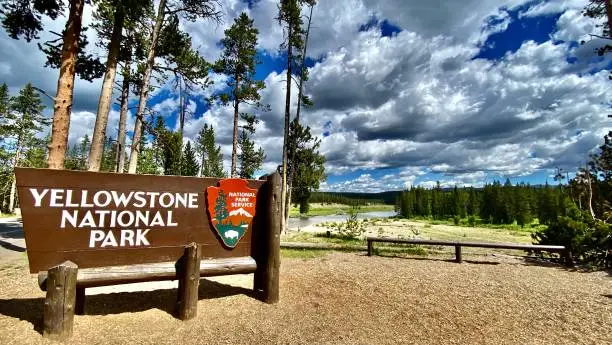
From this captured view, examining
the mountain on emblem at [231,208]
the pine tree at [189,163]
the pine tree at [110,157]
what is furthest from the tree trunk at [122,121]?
the pine tree at [189,163]

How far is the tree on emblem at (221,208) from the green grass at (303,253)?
564cm

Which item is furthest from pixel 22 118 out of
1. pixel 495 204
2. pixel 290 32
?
pixel 495 204

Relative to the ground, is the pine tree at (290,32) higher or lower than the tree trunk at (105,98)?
higher

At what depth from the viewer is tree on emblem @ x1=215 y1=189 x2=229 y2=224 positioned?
17.7 feet

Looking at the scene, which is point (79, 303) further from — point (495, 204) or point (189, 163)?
point (495, 204)

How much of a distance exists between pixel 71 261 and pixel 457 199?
301 feet

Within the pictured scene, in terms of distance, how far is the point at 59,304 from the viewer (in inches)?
158

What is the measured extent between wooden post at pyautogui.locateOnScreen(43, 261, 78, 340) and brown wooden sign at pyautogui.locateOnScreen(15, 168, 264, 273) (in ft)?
0.84

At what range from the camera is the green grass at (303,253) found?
10.8 metres

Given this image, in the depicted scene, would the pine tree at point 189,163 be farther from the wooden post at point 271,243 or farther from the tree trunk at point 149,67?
the wooden post at point 271,243

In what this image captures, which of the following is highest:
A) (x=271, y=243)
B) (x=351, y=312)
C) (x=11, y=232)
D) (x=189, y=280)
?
(x=271, y=243)

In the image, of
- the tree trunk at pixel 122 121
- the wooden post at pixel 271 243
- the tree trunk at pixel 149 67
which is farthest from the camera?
the tree trunk at pixel 122 121

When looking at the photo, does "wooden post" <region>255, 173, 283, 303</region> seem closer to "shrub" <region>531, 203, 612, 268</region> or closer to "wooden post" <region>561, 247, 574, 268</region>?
"wooden post" <region>561, 247, 574, 268</region>

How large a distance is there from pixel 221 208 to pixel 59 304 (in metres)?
2.45
